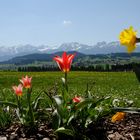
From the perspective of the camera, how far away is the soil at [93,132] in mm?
6590

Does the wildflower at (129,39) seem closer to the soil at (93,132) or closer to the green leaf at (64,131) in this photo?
the green leaf at (64,131)

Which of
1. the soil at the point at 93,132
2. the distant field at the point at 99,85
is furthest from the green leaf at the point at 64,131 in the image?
the distant field at the point at 99,85

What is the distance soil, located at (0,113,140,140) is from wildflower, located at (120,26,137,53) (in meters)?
2.96

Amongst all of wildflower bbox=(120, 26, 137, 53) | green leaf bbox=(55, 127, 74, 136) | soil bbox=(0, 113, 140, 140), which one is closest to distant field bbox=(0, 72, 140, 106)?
soil bbox=(0, 113, 140, 140)

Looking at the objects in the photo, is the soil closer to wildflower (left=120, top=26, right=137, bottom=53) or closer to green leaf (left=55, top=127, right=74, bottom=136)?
green leaf (left=55, top=127, right=74, bottom=136)

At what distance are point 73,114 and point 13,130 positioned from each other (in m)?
1.15

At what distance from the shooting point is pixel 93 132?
6.99 m

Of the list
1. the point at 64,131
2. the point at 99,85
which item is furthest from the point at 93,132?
the point at 99,85

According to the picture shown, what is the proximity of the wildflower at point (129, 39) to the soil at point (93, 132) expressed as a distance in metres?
2.96

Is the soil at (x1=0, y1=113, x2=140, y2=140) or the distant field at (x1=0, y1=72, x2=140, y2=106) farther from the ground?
the soil at (x1=0, y1=113, x2=140, y2=140)

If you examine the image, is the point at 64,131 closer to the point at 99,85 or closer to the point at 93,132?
the point at 93,132

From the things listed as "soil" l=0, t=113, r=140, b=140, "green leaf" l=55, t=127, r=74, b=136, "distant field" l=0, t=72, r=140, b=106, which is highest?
"green leaf" l=55, t=127, r=74, b=136

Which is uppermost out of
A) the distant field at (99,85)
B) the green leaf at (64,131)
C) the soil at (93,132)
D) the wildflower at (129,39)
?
the wildflower at (129,39)

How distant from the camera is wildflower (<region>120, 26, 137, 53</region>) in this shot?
3787mm
